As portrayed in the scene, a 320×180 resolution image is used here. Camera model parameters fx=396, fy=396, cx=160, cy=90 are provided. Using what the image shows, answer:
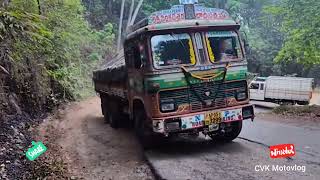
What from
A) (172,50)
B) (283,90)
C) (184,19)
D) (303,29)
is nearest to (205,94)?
(172,50)

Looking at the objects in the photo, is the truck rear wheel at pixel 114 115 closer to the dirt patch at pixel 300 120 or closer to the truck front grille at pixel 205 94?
the truck front grille at pixel 205 94

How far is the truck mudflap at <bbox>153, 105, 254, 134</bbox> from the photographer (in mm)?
7832

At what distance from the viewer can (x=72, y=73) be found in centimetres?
2333

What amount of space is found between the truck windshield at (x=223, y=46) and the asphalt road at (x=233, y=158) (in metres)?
1.99

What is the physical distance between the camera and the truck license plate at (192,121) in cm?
789

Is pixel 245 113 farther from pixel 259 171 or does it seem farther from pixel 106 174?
pixel 106 174

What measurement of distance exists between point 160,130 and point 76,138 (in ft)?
14.8

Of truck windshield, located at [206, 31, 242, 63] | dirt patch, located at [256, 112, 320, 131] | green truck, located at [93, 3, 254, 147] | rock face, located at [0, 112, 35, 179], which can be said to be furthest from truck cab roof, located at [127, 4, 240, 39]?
dirt patch, located at [256, 112, 320, 131]

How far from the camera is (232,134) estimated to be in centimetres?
920

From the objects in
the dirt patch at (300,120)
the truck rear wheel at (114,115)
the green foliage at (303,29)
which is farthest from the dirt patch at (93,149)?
the green foliage at (303,29)

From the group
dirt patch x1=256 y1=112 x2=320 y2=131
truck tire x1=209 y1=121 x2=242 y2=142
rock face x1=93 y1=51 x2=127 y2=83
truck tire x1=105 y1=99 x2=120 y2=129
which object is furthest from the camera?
truck tire x1=105 y1=99 x2=120 y2=129

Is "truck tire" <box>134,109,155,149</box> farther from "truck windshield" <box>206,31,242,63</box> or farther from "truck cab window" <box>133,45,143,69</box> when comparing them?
"truck windshield" <box>206,31,242,63</box>

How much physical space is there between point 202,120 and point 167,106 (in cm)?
78

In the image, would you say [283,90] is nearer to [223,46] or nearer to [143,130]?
[223,46]
